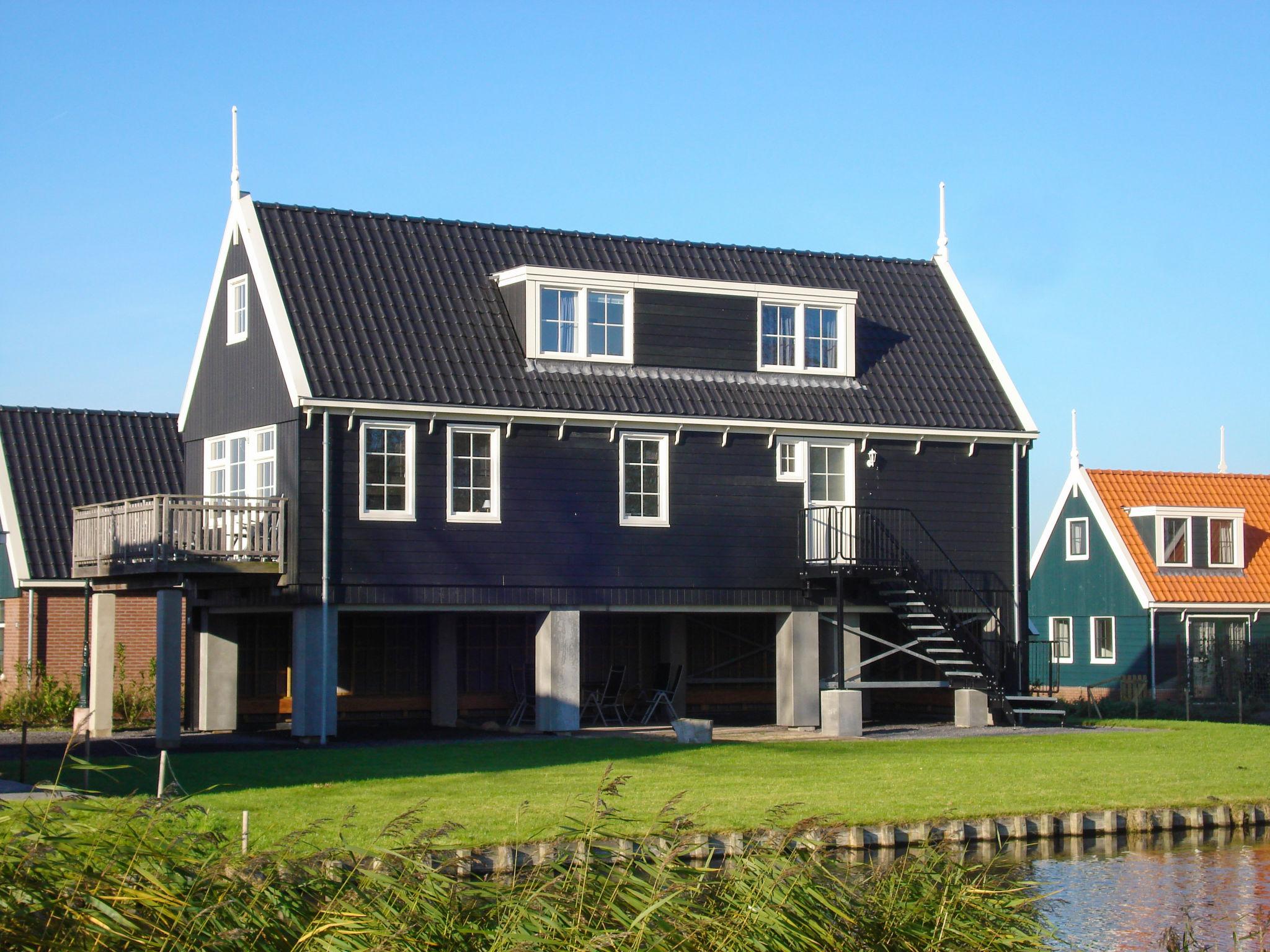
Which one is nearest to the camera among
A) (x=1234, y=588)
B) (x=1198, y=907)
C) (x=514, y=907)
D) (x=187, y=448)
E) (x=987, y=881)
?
(x=514, y=907)

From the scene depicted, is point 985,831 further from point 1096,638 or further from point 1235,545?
point 1235,545

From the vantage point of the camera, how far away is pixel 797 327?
30047 millimetres

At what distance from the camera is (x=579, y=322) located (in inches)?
1121

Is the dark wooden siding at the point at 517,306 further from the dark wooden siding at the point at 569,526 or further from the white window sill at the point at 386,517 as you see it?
the white window sill at the point at 386,517

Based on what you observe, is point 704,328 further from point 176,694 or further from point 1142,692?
point 1142,692

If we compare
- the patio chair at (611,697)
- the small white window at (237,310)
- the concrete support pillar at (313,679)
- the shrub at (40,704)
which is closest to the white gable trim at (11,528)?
the shrub at (40,704)

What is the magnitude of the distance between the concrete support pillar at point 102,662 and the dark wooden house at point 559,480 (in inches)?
19.4

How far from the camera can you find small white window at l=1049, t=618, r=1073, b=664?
45.0m

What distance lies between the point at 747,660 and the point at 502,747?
9.88 m

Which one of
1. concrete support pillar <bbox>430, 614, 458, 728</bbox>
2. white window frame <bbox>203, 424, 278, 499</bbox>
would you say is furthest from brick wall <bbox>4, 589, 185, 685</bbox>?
concrete support pillar <bbox>430, 614, 458, 728</bbox>

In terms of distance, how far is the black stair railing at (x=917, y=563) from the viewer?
28.4m

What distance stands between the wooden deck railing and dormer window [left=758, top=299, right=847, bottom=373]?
900 cm

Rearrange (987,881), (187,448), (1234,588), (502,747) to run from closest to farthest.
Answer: (987,881), (502,747), (187,448), (1234,588)

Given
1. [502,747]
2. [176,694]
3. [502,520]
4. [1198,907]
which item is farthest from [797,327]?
[1198,907]
